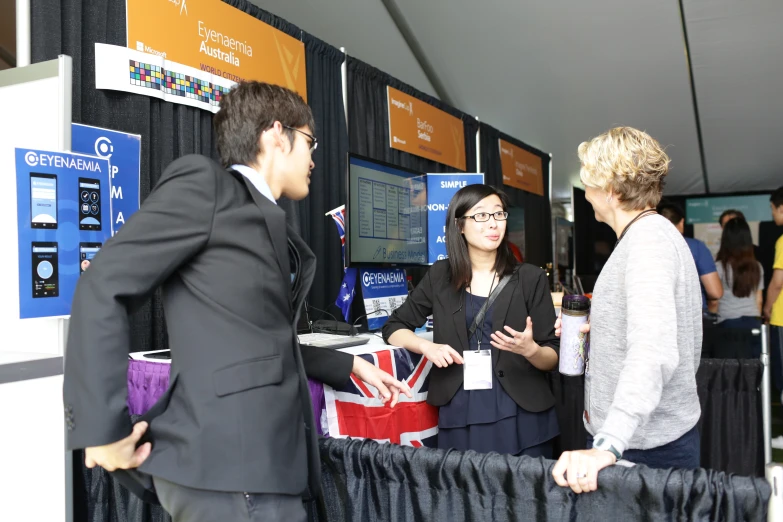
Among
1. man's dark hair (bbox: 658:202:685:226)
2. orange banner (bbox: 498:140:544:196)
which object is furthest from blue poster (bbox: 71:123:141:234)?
orange banner (bbox: 498:140:544:196)

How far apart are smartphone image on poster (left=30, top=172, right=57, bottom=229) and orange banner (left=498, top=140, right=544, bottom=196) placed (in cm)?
561

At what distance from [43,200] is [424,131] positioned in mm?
3851

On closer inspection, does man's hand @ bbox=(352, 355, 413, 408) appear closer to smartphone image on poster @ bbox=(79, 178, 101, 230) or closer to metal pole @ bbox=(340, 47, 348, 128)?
smartphone image on poster @ bbox=(79, 178, 101, 230)

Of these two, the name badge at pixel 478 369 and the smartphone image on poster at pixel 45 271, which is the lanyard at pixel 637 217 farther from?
the smartphone image on poster at pixel 45 271

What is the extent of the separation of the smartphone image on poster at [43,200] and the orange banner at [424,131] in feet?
10.7

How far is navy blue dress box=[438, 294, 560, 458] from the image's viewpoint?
6.20ft

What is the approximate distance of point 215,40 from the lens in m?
2.96

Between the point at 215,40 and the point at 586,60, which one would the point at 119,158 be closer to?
the point at 215,40

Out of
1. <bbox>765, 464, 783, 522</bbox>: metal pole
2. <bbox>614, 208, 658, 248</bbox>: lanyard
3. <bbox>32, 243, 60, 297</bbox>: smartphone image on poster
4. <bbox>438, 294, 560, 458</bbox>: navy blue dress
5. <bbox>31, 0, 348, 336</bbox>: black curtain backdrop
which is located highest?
<bbox>31, 0, 348, 336</bbox>: black curtain backdrop

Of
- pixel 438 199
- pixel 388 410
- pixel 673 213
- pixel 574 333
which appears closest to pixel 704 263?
pixel 673 213

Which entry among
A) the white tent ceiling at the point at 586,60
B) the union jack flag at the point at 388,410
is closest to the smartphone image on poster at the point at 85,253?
the union jack flag at the point at 388,410

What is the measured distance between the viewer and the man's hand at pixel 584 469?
1021 mm

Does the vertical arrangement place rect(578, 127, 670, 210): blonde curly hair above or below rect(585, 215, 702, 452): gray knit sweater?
above

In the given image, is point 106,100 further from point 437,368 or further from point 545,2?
point 545,2
